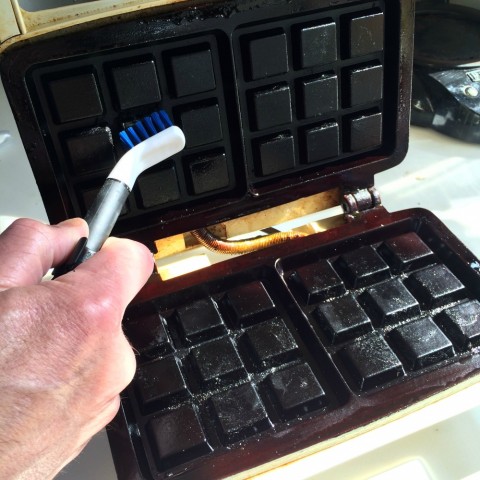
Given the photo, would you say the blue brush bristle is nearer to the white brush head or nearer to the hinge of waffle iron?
the white brush head

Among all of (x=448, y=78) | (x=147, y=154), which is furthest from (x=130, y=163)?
(x=448, y=78)

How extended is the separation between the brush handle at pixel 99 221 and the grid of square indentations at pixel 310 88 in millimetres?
228

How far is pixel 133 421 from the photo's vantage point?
0.74 m

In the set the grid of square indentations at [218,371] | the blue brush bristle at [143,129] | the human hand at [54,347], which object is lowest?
the grid of square indentations at [218,371]

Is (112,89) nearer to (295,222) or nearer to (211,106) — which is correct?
(211,106)

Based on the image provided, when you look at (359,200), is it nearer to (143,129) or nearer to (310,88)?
(310,88)

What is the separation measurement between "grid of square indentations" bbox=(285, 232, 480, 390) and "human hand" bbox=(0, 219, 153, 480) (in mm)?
335

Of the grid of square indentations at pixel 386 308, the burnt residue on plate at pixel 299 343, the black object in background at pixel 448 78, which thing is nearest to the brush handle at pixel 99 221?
the burnt residue on plate at pixel 299 343

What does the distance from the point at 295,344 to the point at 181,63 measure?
41 centimetres

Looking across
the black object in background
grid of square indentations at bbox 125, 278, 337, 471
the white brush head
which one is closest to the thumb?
the white brush head

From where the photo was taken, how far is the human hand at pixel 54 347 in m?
0.48

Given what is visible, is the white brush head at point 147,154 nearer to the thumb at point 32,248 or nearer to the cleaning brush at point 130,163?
the cleaning brush at point 130,163

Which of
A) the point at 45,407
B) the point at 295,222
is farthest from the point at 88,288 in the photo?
the point at 295,222

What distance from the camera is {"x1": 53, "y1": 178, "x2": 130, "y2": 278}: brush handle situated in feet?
2.03
